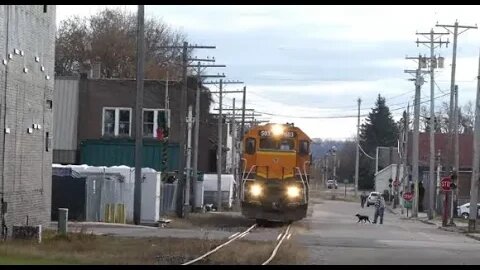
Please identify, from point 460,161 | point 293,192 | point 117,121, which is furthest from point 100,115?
point 460,161

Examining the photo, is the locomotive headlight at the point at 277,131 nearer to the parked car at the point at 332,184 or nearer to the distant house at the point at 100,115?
the distant house at the point at 100,115

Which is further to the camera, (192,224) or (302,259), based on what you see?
(192,224)

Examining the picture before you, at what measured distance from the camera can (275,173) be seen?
35406 mm

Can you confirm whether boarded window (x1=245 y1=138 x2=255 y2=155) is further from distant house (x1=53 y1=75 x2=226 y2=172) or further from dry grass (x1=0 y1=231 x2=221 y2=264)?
distant house (x1=53 y1=75 x2=226 y2=172)

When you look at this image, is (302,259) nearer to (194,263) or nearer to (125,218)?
(194,263)

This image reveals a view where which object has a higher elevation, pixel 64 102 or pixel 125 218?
pixel 64 102

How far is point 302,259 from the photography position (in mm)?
19969

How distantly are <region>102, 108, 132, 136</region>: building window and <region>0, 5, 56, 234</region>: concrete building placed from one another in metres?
33.2

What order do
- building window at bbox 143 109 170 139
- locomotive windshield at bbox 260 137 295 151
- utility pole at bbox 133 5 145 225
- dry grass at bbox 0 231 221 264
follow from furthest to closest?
building window at bbox 143 109 170 139 < locomotive windshield at bbox 260 137 295 151 < utility pole at bbox 133 5 145 225 < dry grass at bbox 0 231 221 264

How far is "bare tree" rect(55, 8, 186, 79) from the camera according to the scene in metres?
78.6

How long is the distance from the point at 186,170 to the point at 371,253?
25342 millimetres

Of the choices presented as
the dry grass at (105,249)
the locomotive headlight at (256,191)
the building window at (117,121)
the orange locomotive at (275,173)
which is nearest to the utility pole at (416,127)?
the building window at (117,121)

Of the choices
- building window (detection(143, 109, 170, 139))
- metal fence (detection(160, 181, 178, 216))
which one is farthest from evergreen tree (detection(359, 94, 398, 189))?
metal fence (detection(160, 181, 178, 216))
